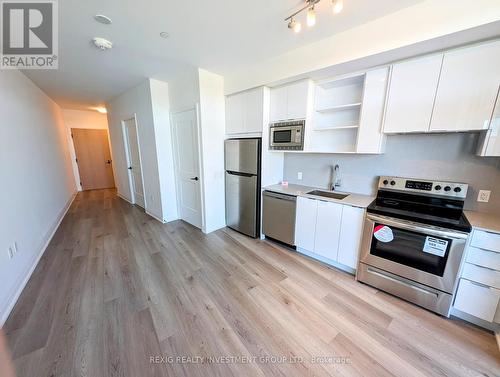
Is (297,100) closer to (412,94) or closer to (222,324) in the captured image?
(412,94)

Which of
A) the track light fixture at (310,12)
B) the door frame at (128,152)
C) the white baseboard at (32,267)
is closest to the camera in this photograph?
the track light fixture at (310,12)

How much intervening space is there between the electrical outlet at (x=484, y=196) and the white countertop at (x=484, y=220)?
123 mm

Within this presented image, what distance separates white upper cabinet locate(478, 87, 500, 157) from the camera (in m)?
1.50

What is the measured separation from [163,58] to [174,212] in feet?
8.55

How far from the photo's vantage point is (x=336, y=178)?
2652 mm

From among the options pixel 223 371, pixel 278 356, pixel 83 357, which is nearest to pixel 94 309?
pixel 83 357

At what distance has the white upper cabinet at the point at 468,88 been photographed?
1494mm

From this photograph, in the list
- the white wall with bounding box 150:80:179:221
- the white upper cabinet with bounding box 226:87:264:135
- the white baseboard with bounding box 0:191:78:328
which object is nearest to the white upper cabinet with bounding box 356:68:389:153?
the white upper cabinet with bounding box 226:87:264:135

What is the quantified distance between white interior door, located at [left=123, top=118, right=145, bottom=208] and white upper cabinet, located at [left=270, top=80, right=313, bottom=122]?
9.67ft

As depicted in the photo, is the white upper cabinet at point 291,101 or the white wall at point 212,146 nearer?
the white upper cabinet at point 291,101

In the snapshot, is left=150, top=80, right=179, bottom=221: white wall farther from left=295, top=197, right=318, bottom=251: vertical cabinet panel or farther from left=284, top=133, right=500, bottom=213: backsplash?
left=284, top=133, right=500, bottom=213: backsplash

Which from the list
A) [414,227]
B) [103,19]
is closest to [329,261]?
[414,227]

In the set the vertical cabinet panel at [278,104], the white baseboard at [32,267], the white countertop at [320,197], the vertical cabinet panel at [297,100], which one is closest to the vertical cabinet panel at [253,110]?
the vertical cabinet panel at [278,104]

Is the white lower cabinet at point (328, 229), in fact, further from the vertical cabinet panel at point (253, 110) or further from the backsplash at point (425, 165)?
the vertical cabinet panel at point (253, 110)
